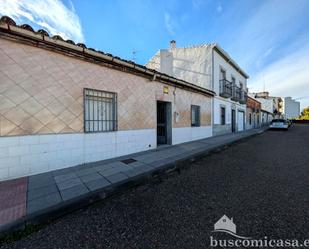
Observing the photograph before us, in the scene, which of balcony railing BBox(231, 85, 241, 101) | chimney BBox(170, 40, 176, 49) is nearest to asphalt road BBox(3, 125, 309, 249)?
balcony railing BBox(231, 85, 241, 101)

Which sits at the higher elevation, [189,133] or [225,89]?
[225,89]

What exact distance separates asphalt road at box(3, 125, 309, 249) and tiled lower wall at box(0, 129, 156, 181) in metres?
2.18

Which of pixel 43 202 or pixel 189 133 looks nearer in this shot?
pixel 43 202

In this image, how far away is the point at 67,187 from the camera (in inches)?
132

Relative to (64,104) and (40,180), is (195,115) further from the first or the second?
(40,180)

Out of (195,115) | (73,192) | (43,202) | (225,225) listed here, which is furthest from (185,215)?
(195,115)

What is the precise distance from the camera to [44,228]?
2350 mm

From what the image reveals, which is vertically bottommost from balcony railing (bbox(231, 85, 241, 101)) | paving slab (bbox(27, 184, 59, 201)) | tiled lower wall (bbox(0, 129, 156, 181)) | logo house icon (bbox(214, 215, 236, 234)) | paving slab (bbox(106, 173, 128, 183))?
logo house icon (bbox(214, 215, 236, 234))

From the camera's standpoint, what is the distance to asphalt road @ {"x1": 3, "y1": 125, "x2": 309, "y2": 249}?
2.07 metres

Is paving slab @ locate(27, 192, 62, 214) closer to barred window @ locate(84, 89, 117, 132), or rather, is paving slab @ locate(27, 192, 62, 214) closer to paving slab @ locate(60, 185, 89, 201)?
paving slab @ locate(60, 185, 89, 201)

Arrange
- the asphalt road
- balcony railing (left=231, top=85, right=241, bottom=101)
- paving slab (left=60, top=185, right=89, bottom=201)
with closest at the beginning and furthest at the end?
the asphalt road < paving slab (left=60, top=185, right=89, bottom=201) < balcony railing (left=231, top=85, right=241, bottom=101)

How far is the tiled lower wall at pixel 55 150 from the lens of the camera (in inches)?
145

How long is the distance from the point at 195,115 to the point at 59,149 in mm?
8108

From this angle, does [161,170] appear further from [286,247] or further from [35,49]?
[35,49]
